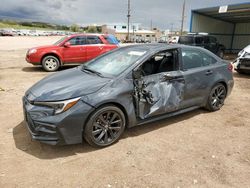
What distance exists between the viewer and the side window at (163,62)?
3.94 metres

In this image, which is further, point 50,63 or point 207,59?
point 50,63

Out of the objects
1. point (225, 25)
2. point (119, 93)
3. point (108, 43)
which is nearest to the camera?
point (119, 93)

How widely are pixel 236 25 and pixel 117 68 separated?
27.2m

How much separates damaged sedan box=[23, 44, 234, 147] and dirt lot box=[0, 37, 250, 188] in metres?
0.28

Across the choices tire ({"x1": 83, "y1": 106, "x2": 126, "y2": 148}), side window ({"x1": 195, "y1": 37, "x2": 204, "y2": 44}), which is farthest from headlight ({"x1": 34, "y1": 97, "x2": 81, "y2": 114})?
side window ({"x1": 195, "y1": 37, "x2": 204, "y2": 44})

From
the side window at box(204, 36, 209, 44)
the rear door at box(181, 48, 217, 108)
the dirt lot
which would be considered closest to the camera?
the dirt lot

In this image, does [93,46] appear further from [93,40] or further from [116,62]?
[116,62]

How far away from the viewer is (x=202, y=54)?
471 centimetres

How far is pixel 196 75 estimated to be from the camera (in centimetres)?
434

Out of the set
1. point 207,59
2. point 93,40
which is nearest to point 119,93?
point 207,59

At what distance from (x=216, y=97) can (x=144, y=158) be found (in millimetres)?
2591

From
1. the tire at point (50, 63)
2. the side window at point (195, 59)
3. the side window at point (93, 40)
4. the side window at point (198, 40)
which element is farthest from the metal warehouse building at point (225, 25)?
the side window at point (195, 59)

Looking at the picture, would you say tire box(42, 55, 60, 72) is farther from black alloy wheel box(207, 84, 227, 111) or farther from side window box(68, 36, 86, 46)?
Answer: black alloy wheel box(207, 84, 227, 111)

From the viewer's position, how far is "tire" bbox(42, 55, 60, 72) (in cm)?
935
